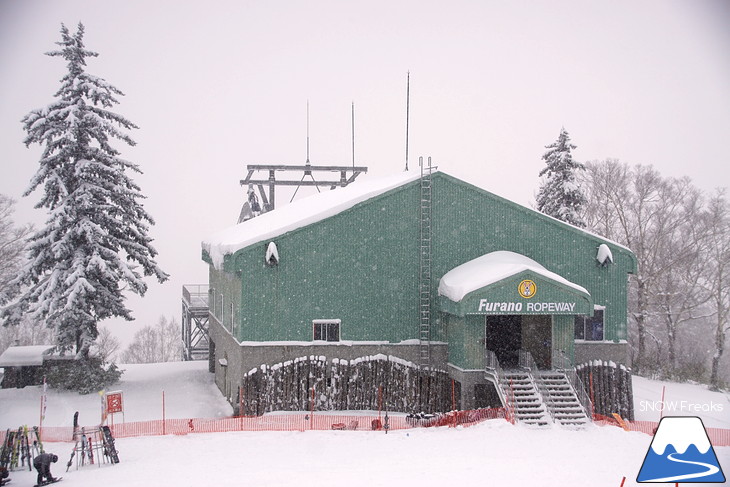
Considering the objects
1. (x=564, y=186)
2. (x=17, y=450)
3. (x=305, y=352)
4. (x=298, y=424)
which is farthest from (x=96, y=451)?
(x=564, y=186)

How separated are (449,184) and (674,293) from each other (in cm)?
2422

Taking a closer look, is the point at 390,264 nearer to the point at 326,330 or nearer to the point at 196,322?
the point at 326,330

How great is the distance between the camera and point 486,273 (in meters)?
25.2

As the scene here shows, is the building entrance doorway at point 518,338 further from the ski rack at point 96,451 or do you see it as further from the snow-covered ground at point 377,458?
the ski rack at point 96,451

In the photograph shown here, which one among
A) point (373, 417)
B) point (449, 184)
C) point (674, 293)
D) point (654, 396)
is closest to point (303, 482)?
point (373, 417)

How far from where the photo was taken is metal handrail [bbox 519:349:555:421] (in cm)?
2306

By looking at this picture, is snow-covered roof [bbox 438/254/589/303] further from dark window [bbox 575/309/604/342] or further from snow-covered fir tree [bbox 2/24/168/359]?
snow-covered fir tree [bbox 2/24/168/359]

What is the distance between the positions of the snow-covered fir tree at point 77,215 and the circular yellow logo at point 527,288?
1583cm

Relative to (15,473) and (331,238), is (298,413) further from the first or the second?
(15,473)

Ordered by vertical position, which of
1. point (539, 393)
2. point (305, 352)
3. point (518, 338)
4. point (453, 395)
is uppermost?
point (518, 338)

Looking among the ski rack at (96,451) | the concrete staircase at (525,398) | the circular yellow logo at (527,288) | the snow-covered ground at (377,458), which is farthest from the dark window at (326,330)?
the ski rack at (96,451)

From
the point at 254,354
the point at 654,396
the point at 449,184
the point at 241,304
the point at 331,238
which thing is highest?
the point at 449,184

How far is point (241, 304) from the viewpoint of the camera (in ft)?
82.4

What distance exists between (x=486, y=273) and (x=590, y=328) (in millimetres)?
6264
